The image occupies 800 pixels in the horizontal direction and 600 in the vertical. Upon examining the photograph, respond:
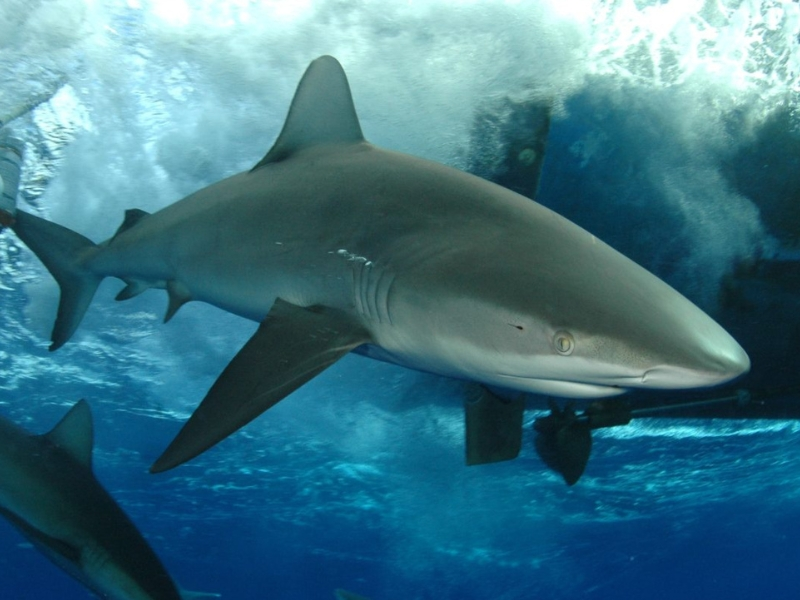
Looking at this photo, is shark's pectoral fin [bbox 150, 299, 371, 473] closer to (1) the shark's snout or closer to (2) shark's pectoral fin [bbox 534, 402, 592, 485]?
(1) the shark's snout

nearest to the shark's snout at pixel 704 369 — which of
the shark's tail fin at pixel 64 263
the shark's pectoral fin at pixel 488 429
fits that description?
the shark's pectoral fin at pixel 488 429

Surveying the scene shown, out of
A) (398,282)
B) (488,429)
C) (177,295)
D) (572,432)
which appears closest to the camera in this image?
(398,282)

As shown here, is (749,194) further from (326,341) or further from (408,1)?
(326,341)

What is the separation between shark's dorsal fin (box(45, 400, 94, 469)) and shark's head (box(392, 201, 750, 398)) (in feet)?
13.3

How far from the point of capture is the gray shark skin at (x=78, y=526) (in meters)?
4.43


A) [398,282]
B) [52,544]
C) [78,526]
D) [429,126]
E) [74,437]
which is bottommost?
[52,544]

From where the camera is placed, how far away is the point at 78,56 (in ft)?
18.9

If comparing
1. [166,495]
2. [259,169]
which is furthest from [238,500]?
[259,169]

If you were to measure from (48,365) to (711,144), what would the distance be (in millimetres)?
15103

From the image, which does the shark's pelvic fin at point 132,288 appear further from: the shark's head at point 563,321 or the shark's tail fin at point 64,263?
the shark's head at point 563,321

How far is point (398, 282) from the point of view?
2.23 meters

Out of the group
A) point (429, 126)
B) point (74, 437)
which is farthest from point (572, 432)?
point (74, 437)

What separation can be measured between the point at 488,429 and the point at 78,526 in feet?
11.3

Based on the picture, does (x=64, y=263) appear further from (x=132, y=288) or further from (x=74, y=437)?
(x=74, y=437)
